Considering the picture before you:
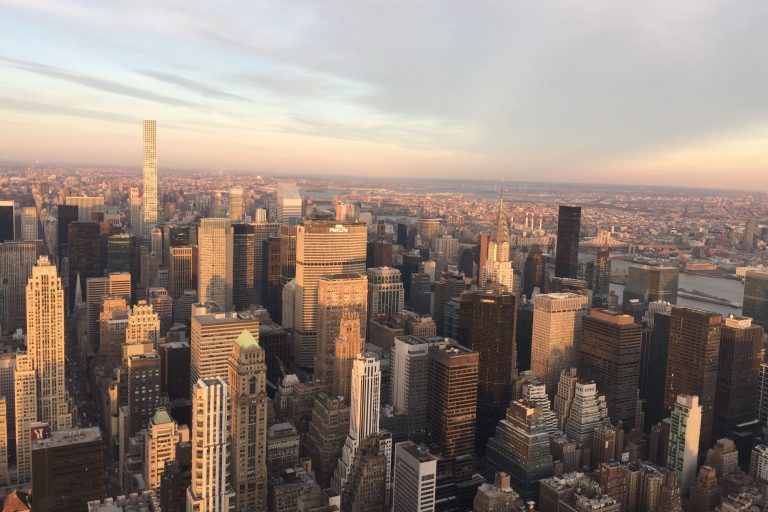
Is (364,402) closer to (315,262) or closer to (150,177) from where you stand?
(315,262)

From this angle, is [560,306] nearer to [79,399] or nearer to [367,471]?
[367,471]

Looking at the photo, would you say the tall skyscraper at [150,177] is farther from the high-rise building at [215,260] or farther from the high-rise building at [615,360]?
the high-rise building at [615,360]

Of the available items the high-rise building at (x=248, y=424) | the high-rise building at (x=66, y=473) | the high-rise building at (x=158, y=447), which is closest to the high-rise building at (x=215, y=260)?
the high-rise building at (x=158, y=447)

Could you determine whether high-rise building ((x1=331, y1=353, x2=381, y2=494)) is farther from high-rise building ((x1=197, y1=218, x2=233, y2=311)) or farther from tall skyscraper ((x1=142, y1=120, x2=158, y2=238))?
high-rise building ((x1=197, y1=218, x2=233, y2=311))

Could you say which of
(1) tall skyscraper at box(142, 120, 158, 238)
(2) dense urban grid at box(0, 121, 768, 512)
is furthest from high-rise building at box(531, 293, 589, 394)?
(1) tall skyscraper at box(142, 120, 158, 238)

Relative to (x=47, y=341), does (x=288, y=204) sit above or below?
above

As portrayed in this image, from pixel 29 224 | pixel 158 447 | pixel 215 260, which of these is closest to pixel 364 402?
pixel 158 447
